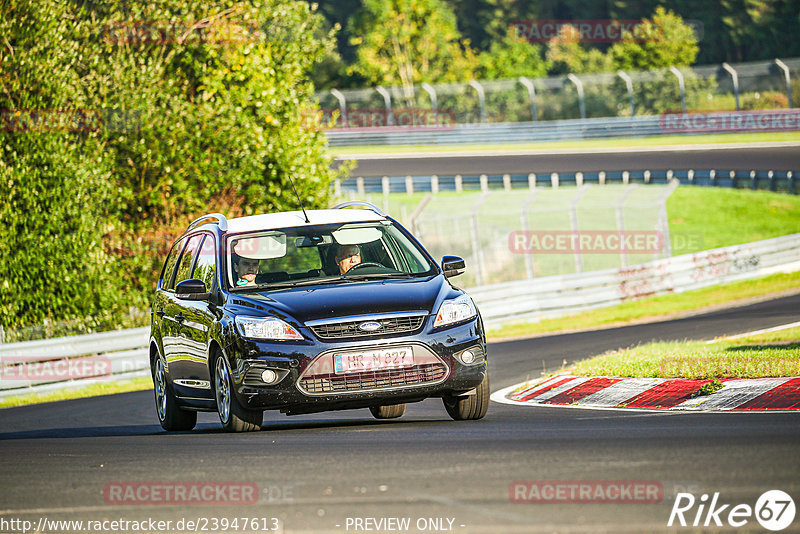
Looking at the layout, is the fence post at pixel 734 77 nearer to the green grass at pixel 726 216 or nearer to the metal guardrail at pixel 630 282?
the green grass at pixel 726 216

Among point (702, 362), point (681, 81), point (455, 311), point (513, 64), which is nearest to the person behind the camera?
point (455, 311)

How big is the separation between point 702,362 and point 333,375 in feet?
15.2

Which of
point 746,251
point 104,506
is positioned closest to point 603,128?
point 746,251

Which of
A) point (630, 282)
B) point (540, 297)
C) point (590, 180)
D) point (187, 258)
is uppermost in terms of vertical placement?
point (187, 258)

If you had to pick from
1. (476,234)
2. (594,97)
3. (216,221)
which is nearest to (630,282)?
(476,234)

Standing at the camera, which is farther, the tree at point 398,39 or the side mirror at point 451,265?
the tree at point 398,39

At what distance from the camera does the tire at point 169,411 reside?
11.0 m

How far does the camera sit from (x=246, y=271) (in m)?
9.98

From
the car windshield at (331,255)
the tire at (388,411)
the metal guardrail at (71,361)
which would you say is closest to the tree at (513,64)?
the metal guardrail at (71,361)

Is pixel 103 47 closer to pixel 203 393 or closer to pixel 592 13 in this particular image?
pixel 203 393

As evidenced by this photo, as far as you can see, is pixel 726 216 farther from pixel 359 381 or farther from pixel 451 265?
pixel 359 381

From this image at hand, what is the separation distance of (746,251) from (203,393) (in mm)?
20768

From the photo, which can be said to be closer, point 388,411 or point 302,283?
point 302,283

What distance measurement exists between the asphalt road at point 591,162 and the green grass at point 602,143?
224cm
